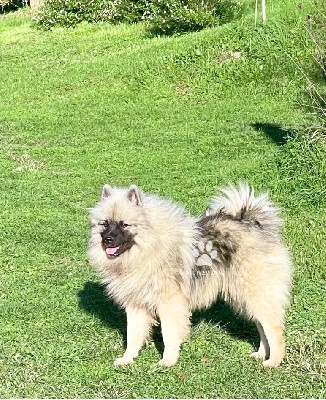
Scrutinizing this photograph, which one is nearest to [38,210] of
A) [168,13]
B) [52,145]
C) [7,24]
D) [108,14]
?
[52,145]

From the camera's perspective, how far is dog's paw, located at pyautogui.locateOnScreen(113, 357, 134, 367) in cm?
488

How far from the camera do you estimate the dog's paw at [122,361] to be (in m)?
4.88

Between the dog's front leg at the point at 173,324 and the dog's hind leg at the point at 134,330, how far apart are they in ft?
0.54

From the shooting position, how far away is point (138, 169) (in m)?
10.5

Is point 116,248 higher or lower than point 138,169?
higher

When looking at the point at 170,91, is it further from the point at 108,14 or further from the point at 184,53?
the point at 108,14

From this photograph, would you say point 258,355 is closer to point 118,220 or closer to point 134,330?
point 134,330

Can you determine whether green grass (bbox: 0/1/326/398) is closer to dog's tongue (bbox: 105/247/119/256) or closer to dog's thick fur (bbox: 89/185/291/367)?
dog's thick fur (bbox: 89/185/291/367)

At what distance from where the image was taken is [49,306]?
5855mm

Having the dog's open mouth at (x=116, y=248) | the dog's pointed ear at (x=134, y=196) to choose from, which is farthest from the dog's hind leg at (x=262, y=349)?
the dog's pointed ear at (x=134, y=196)

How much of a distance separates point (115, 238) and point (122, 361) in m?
0.82

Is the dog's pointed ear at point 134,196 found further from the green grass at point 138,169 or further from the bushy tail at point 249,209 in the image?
the green grass at point 138,169

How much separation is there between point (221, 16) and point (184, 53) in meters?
2.80

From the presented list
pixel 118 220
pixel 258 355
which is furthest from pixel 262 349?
pixel 118 220
